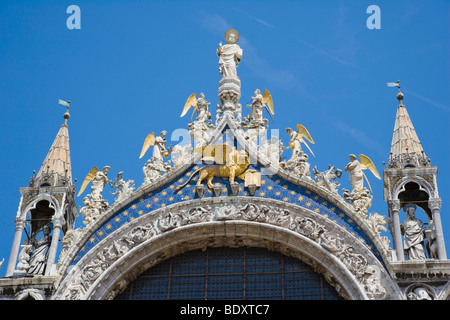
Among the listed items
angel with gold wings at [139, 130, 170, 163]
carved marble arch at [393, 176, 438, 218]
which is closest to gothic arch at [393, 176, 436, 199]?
carved marble arch at [393, 176, 438, 218]

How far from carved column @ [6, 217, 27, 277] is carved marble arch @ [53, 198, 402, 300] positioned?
49.0 inches

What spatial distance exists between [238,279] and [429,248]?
4.05 metres

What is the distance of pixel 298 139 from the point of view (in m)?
25.0

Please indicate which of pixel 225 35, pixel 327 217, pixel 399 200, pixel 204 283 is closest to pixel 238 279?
pixel 204 283

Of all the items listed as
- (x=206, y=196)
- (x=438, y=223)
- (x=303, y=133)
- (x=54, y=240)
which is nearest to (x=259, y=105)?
(x=303, y=133)

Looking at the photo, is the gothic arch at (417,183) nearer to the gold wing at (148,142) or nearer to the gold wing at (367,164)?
the gold wing at (367,164)

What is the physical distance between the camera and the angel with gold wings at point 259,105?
84.4 feet

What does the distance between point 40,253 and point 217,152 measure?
449 cm

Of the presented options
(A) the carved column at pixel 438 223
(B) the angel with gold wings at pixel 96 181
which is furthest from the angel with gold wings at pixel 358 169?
(B) the angel with gold wings at pixel 96 181

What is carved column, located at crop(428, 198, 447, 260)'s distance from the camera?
2252 cm

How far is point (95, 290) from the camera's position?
23.1 m

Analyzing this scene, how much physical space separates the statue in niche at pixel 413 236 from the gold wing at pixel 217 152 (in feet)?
13.7

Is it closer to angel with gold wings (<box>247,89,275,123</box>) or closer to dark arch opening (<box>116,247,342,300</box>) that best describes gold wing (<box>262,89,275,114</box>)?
angel with gold wings (<box>247,89,275,123</box>)
